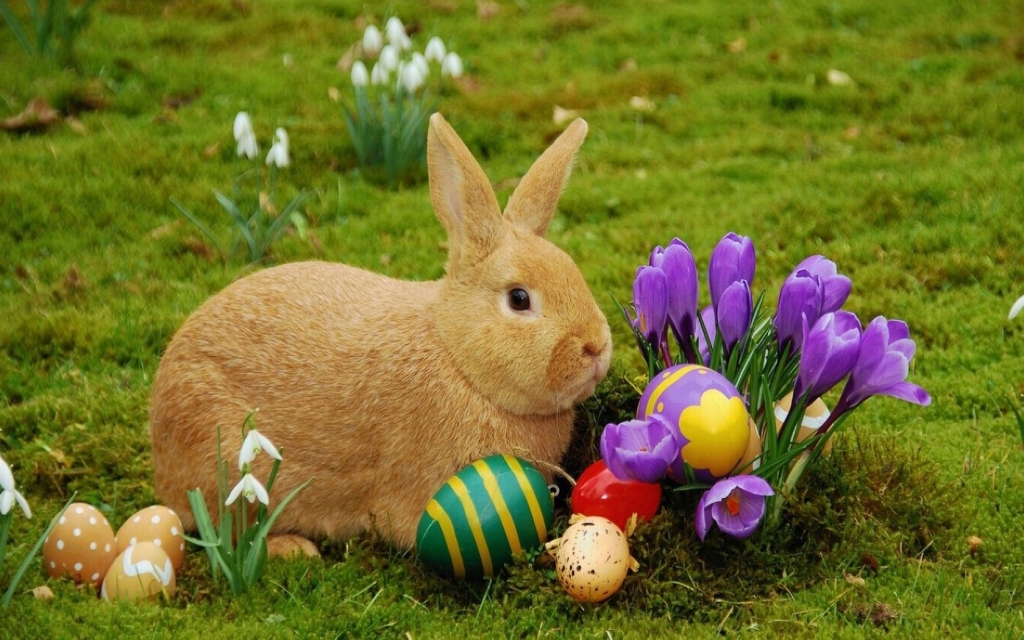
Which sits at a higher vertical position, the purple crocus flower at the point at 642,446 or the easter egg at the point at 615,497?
the purple crocus flower at the point at 642,446

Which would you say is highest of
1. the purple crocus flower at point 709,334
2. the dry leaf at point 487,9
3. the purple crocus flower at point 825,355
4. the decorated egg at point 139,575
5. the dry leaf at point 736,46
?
the dry leaf at point 487,9

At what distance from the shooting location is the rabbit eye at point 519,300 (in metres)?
3.38

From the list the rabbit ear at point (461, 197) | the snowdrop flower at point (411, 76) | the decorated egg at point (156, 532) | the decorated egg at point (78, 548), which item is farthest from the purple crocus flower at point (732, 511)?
the snowdrop flower at point (411, 76)

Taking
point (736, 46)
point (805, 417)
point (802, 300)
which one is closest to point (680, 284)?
point (802, 300)

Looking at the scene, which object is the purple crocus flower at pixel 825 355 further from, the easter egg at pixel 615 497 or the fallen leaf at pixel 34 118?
the fallen leaf at pixel 34 118

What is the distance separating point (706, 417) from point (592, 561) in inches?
21.2

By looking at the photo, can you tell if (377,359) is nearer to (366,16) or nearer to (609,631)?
(609,631)

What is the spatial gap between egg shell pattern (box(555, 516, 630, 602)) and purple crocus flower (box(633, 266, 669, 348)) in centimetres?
67

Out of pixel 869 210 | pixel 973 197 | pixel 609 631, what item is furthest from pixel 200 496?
pixel 973 197

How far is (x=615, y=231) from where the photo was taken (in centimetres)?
602

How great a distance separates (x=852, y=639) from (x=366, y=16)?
714cm

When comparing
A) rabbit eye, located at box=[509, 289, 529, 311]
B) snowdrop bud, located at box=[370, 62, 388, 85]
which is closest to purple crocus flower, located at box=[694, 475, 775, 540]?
rabbit eye, located at box=[509, 289, 529, 311]

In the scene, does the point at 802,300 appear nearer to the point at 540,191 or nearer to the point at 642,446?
the point at 642,446

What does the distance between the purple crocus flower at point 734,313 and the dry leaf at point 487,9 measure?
6.24 metres
